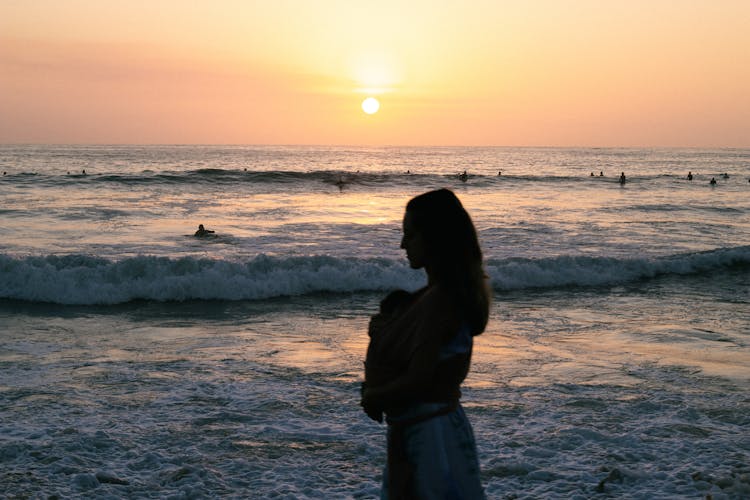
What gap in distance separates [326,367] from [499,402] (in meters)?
2.30

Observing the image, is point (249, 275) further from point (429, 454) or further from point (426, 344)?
point (426, 344)

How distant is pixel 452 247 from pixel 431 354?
39cm

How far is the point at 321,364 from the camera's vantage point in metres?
8.81

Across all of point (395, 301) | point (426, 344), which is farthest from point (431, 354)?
point (395, 301)

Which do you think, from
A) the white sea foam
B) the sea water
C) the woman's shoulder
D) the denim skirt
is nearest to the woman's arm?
the woman's shoulder

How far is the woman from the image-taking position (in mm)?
2502

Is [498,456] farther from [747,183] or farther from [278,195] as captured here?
[747,183]

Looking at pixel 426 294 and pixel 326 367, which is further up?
pixel 426 294

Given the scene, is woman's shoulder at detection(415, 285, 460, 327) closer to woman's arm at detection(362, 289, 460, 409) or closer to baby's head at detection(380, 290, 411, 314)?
woman's arm at detection(362, 289, 460, 409)

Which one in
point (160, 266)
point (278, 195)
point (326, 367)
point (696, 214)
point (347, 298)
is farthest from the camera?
point (278, 195)

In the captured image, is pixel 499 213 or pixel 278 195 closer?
pixel 499 213

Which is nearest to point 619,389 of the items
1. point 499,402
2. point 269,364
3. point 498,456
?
point 499,402

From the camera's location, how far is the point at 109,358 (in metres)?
9.02

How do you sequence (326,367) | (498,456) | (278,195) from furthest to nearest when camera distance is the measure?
(278,195) → (326,367) → (498,456)
